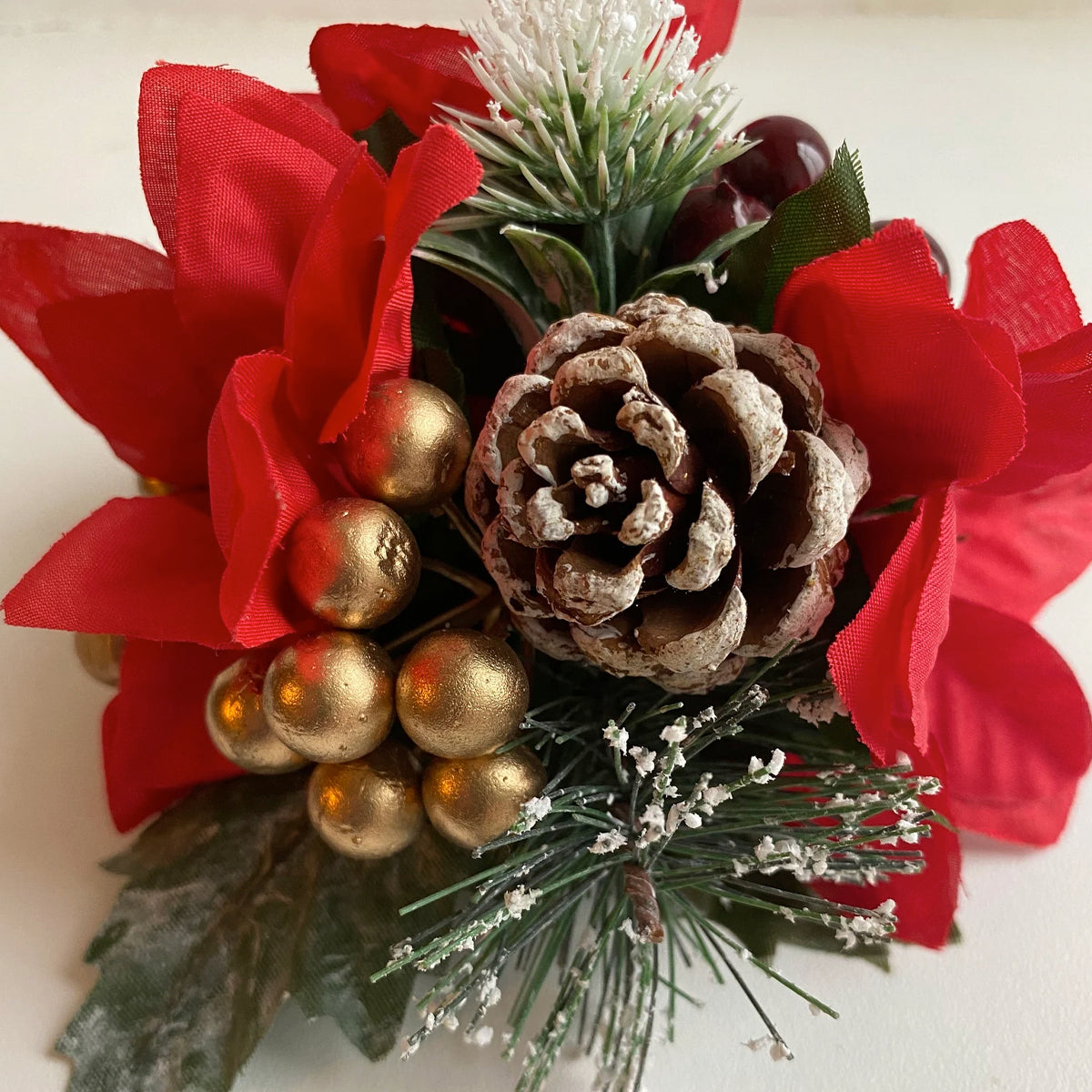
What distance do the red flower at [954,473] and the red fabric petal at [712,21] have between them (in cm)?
17

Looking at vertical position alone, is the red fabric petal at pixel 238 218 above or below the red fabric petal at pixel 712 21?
below

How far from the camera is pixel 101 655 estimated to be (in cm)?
50

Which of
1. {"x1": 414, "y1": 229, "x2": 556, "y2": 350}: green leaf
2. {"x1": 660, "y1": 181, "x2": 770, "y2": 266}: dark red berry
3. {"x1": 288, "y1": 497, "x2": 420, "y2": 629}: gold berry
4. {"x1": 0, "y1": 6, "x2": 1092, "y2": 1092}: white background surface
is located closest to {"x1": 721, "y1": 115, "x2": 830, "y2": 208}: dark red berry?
{"x1": 660, "y1": 181, "x2": 770, "y2": 266}: dark red berry

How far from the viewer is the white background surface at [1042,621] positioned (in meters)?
0.46

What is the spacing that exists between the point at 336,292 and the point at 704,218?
164 mm

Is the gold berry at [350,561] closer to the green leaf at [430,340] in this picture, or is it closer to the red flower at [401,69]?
the green leaf at [430,340]

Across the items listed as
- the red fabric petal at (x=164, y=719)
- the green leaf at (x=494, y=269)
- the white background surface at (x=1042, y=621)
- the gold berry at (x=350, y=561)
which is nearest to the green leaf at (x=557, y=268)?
the green leaf at (x=494, y=269)

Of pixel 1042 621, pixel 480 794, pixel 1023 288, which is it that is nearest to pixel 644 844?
pixel 480 794

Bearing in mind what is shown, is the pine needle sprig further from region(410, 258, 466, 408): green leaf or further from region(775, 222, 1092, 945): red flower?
region(410, 258, 466, 408): green leaf

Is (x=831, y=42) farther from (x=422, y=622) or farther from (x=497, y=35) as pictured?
(x=422, y=622)

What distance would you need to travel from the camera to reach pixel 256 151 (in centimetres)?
37

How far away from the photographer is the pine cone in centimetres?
31

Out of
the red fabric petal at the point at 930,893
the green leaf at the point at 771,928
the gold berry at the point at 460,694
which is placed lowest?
the green leaf at the point at 771,928

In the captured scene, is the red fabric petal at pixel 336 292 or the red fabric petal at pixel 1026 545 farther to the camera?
the red fabric petal at pixel 1026 545
